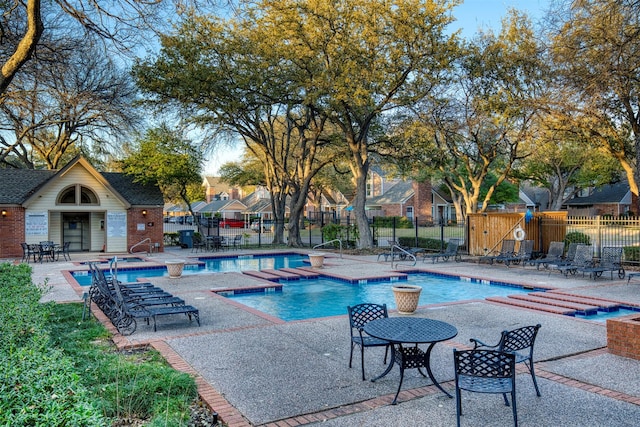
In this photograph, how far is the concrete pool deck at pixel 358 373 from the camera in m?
5.05

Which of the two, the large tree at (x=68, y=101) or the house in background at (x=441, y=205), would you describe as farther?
the house in background at (x=441, y=205)

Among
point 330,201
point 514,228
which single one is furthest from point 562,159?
point 330,201

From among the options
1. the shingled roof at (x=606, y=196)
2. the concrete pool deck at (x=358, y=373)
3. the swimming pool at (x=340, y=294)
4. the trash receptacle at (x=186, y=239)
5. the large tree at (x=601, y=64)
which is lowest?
the swimming pool at (x=340, y=294)

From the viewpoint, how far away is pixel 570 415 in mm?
5027

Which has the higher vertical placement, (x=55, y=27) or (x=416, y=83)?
(x=416, y=83)

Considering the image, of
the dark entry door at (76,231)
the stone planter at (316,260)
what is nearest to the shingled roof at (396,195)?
the dark entry door at (76,231)

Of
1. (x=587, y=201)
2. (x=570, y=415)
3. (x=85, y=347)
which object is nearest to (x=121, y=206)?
(x=85, y=347)

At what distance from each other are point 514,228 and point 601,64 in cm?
801

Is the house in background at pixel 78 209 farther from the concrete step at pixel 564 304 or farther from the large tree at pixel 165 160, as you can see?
the concrete step at pixel 564 304

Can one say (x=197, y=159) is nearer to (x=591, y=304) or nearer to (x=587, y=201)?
(x=591, y=304)

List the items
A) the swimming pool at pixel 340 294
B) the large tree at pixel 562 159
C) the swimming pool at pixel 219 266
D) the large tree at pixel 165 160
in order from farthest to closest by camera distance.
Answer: the large tree at pixel 165 160
the large tree at pixel 562 159
the swimming pool at pixel 219 266
the swimming pool at pixel 340 294

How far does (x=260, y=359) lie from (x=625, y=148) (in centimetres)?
2267

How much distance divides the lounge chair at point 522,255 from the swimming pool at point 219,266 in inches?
344

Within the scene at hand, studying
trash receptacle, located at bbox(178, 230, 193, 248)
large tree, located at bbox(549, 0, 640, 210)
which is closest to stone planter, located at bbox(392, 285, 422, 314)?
large tree, located at bbox(549, 0, 640, 210)
